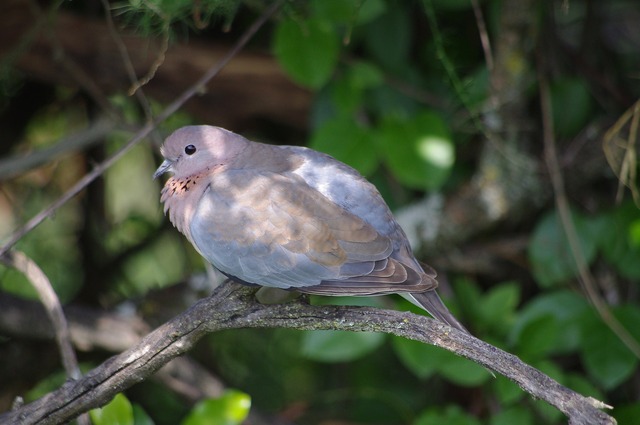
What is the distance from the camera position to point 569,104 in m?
2.63

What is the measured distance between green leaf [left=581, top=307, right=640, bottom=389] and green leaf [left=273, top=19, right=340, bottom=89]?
1030 mm

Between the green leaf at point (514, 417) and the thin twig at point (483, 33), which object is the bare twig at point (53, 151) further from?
the green leaf at point (514, 417)

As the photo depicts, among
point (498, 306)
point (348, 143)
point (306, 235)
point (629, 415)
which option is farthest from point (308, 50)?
point (629, 415)

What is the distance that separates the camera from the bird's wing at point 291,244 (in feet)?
5.83

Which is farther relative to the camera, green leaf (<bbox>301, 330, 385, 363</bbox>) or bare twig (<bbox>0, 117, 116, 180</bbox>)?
bare twig (<bbox>0, 117, 116, 180</bbox>)

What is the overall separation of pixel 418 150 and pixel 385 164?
0.31 metres

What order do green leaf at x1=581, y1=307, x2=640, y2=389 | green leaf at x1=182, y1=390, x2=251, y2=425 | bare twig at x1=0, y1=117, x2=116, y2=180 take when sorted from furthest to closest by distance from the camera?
bare twig at x1=0, y1=117, x2=116, y2=180
green leaf at x1=581, y1=307, x2=640, y2=389
green leaf at x1=182, y1=390, x2=251, y2=425

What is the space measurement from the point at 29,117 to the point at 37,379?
0.99m

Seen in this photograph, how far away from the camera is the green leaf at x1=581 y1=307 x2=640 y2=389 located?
235 centimetres

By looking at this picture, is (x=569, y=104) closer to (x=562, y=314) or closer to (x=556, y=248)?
(x=556, y=248)

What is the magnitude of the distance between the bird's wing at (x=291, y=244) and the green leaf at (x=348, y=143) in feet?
1.83

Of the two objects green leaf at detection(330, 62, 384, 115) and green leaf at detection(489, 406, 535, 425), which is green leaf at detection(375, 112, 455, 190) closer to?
green leaf at detection(330, 62, 384, 115)

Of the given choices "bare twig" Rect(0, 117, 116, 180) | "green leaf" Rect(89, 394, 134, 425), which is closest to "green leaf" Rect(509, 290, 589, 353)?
"green leaf" Rect(89, 394, 134, 425)

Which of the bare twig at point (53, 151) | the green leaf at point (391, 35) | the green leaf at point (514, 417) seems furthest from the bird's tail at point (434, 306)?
the bare twig at point (53, 151)
